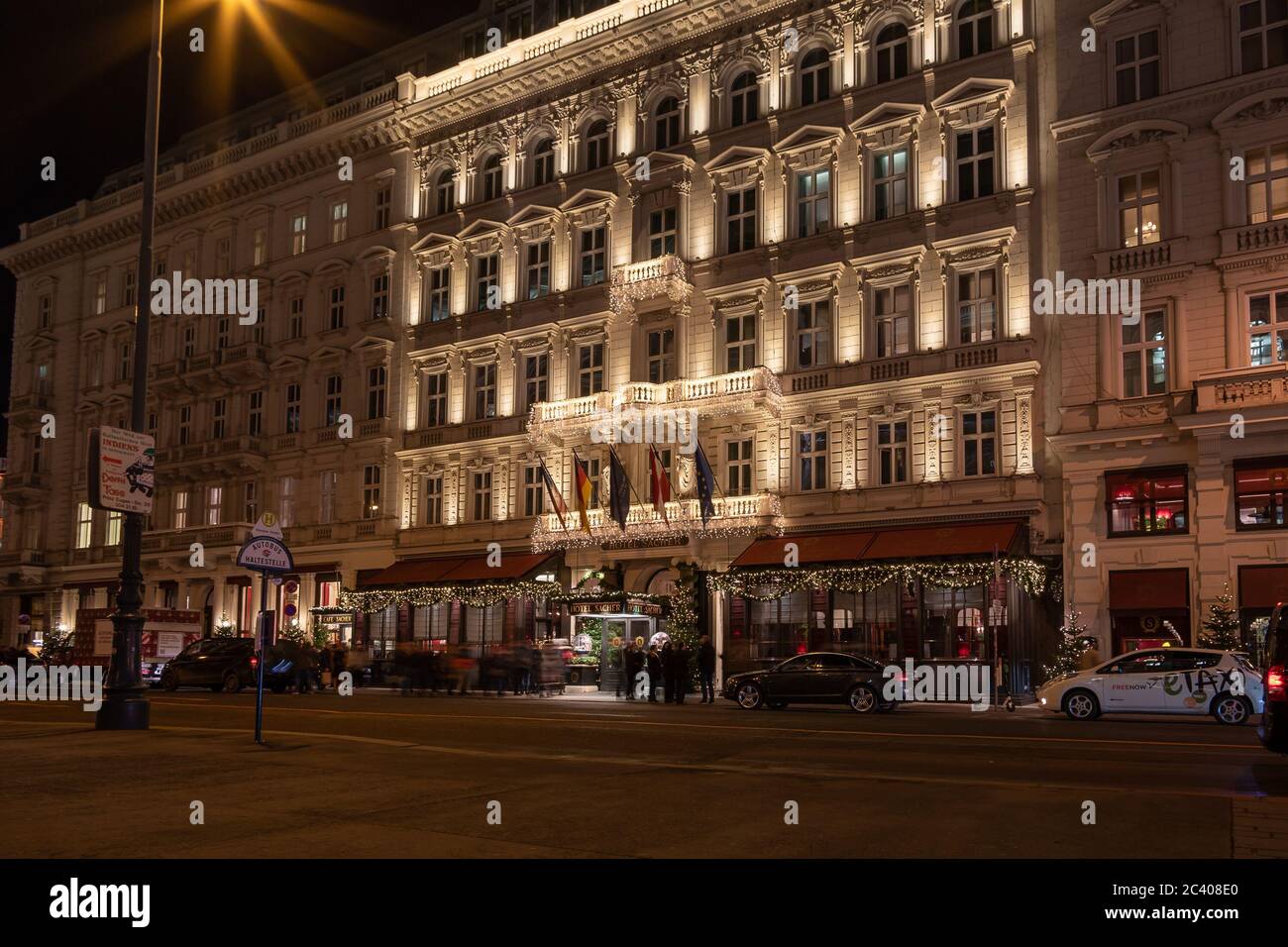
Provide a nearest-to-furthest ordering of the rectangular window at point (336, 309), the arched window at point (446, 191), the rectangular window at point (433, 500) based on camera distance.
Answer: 1. the rectangular window at point (433, 500)
2. the arched window at point (446, 191)
3. the rectangular window at point (336, 309)

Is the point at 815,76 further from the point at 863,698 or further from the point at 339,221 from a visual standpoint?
the point at 339,221

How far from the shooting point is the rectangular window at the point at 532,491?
42.4 meters

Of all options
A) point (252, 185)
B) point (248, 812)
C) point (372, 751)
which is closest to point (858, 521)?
point (372, 751)

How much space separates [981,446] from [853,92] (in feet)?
38.9

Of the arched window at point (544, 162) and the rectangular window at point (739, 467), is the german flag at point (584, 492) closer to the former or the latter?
the rectangular window at point (739, 467)

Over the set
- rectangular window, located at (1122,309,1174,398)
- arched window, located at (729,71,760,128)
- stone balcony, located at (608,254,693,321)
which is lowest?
rectangular window, located at (1122,309,1174,398)

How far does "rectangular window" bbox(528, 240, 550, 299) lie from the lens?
145 ft

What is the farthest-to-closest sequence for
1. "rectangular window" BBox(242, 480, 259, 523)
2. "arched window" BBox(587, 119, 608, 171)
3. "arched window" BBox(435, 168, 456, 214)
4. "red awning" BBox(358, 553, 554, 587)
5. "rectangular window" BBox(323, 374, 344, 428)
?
1. "rectangular window" BBox(242, 480, 259, 523)
2. "rectangular window" BBox(323, 374, 344, 428)
3. "arched window" BBox(435, 168, 456, 214)
4. "arched window" BBox(587, 119, 608, 171)
5. "red awning" BBox(358, 553, 554, 587)

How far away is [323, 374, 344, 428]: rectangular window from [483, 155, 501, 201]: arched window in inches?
376

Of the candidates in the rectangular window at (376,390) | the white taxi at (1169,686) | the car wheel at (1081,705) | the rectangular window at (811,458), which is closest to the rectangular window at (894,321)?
the rectangular window at (811,458)

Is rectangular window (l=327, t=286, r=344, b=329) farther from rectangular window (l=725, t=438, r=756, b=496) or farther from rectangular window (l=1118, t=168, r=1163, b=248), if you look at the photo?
rectangular window (l=1118, t=168, r=1163, b=248)

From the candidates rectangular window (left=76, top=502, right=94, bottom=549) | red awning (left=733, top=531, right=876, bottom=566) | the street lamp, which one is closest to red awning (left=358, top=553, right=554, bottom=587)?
red awning (left=733, top=531, right=876, bottom=566)

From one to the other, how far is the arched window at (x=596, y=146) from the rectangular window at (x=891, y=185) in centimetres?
1053

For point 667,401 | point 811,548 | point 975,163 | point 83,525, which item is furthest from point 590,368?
point 83,525
